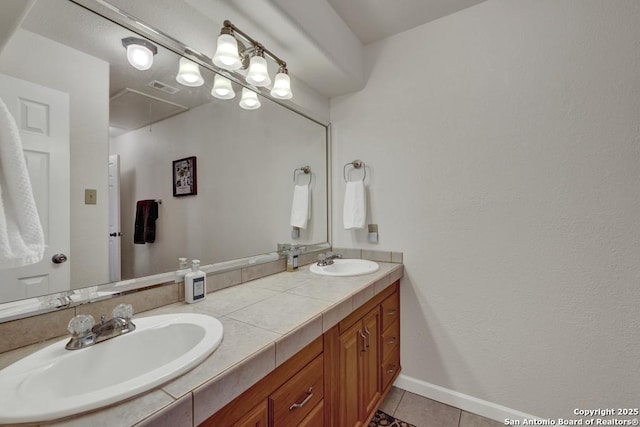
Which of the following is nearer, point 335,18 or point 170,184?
point 170,184

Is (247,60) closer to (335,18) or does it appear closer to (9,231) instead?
(335,18)

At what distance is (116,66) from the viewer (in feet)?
3.24

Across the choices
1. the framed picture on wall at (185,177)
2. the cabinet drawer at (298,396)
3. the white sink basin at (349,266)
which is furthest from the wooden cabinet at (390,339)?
the framed picture on wall at (185,177)

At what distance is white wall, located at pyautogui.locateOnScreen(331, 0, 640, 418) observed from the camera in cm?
128

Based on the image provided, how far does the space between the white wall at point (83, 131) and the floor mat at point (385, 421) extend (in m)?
1.51

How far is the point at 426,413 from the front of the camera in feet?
5.19

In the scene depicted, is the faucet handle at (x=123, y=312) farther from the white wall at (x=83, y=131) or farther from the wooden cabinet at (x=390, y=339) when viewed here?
the wooden cabinet at (x=390, y=339)

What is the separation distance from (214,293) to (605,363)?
188 centimetres

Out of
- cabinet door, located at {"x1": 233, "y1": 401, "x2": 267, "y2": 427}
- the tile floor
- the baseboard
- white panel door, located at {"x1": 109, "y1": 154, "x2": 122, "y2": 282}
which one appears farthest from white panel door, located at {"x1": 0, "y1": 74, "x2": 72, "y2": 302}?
the baseboard

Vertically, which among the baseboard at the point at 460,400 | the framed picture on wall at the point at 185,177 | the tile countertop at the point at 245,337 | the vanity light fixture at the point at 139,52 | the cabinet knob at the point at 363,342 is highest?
the vanity light fixture at the point at 139,52

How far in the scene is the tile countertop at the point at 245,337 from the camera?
1.71ft

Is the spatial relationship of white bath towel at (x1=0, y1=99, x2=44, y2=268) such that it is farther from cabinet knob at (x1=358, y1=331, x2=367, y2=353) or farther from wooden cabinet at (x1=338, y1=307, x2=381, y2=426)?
cabinet knob at (x1=358, y1=331, x2=367, y2=353)

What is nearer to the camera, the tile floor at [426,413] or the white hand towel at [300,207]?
the tile floor at [426,413]

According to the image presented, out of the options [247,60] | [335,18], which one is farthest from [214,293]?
[335,18]
